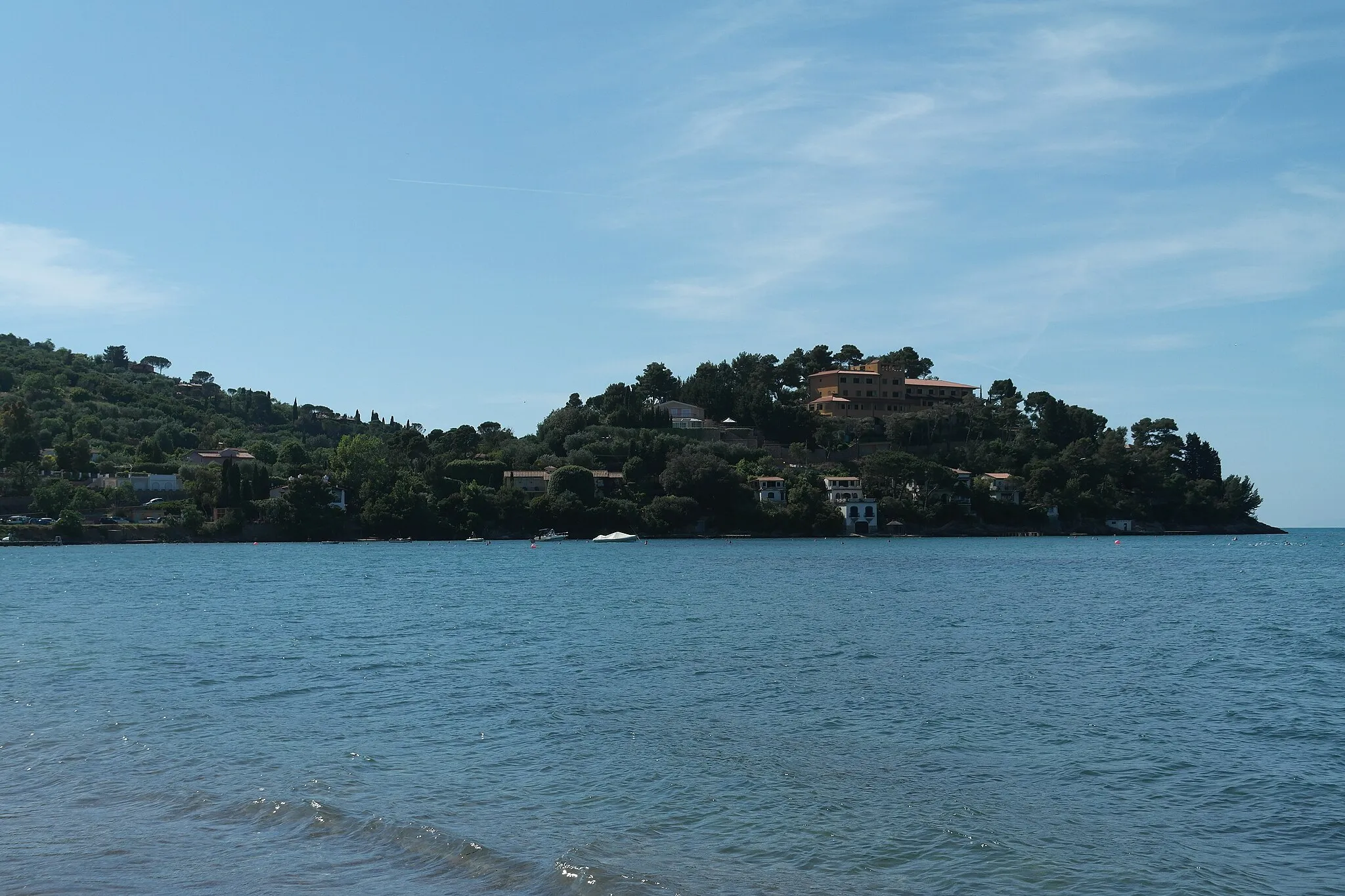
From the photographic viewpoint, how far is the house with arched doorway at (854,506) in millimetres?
117500

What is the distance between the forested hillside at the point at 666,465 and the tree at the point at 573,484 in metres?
0.20

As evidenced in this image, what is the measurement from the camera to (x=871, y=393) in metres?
152

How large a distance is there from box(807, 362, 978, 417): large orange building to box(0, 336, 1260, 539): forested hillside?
3582mm

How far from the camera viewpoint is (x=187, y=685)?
67.1 ft

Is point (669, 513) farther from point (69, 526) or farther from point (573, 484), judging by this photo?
point (69, 526)

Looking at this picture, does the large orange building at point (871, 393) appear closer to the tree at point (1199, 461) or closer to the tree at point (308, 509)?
the tree at point (1199, 461)

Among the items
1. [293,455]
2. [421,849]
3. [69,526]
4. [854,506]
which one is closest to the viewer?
[421,849]

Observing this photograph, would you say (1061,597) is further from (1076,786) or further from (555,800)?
(555,800)

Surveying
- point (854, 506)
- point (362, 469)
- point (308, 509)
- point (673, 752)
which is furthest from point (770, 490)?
point (673, 752)

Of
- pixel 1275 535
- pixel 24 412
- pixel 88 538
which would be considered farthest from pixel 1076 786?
pixel 1275 535

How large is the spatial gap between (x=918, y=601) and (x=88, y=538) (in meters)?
80.4

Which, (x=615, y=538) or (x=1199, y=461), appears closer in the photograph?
(x=615, y=538)

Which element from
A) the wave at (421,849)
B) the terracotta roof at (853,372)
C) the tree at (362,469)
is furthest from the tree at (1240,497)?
the wave at (421,849)

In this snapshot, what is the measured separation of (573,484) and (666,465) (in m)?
11.3
